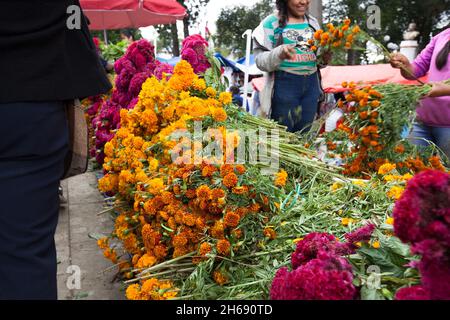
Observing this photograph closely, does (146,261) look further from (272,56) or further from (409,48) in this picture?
(409,48)

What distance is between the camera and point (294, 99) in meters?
3.59

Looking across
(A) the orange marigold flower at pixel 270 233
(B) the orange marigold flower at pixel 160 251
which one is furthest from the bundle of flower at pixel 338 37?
(B) the orange marigold flower at pixel 160 251

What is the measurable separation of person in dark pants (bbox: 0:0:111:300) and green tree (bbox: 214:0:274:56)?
2984cm

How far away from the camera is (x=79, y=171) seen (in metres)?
1.89

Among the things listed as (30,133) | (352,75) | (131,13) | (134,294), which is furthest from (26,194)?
(131,13)

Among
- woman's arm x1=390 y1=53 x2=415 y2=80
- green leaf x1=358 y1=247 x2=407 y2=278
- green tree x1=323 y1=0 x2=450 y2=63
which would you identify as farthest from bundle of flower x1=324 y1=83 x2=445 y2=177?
green tree x1=323 y1=0 x2=450 y2=63

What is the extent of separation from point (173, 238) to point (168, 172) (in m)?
0.38

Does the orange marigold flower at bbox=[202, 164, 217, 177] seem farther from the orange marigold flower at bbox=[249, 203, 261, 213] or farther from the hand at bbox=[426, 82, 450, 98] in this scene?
the hand at bbox=[426, 82, 450, 98]

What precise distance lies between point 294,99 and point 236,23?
29.2 m

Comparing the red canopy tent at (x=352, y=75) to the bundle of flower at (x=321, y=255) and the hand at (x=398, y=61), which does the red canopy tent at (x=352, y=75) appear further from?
the bundle of flower at (x=321, y=255)

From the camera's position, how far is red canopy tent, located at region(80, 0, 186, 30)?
7.17 metres

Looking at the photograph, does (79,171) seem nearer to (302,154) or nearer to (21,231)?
(21,231)
